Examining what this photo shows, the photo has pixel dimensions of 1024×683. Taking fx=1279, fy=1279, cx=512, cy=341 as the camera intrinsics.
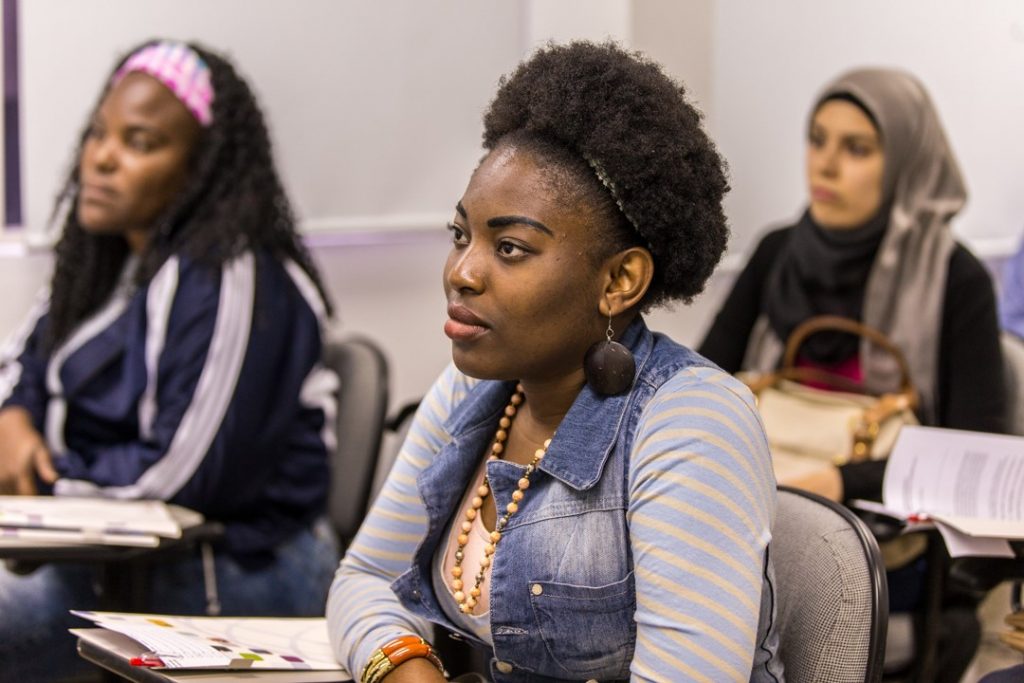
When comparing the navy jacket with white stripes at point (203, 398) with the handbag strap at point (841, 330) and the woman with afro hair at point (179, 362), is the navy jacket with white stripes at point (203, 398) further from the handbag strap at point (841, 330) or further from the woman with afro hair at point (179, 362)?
the handbag strap at point (841, 330)

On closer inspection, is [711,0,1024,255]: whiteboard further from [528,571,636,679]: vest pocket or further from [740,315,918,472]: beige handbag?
[528,571,636,679]: vest pocket

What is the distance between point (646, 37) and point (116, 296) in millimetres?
1455

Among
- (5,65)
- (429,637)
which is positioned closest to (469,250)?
(429,637)

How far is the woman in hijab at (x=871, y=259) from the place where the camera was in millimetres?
2629

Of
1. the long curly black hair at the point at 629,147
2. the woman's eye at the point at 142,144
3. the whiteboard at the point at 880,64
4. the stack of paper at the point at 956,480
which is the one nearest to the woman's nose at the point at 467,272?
the long curly black hair at the point at 629,147

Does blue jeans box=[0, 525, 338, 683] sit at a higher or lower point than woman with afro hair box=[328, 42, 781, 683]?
lower

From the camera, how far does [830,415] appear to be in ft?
8.17

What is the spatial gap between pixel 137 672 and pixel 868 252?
6.59ft

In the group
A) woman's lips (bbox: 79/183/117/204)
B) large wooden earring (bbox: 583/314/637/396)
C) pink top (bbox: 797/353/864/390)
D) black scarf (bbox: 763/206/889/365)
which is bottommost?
pink top (bbox: 797/353/864/390)

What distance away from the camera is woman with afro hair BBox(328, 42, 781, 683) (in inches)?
49.8

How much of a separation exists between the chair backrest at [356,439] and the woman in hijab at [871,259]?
0.80 m

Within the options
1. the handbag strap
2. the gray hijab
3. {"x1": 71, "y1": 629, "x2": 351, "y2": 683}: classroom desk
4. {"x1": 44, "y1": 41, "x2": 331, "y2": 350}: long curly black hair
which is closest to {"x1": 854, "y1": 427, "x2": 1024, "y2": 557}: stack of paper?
the handbag strap

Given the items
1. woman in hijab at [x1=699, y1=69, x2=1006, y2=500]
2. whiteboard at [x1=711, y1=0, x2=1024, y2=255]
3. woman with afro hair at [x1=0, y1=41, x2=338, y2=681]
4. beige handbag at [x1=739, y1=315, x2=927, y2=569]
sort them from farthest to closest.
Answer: whiteboard at [x1=711, y1=0, x2=1024, y2=255] < woman in hijab at [x1=699, y1=69, x2=1006, y2=500] < beige handbag at [x1=739, y1=315, x2=927, y2=569] < woman with afro hair at [x1=0, y1=41, x2=338, y2=681]

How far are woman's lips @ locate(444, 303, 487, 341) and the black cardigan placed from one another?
111cm
